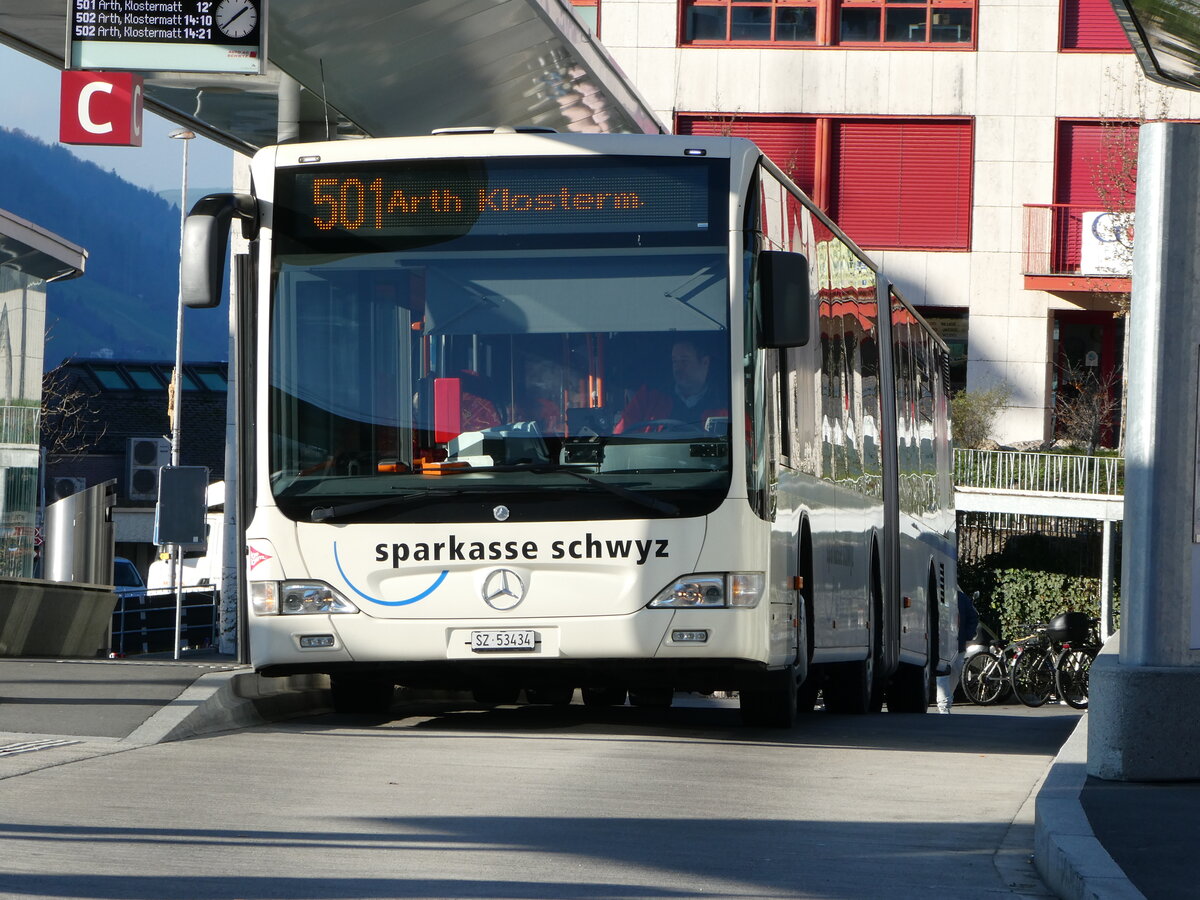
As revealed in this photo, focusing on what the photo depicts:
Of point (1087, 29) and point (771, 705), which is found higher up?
point (1087, 29)

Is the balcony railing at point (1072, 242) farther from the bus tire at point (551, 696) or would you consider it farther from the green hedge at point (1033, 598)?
the bus tire at point (551, 696)

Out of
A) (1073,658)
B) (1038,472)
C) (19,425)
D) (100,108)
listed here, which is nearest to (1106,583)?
(1038,472)

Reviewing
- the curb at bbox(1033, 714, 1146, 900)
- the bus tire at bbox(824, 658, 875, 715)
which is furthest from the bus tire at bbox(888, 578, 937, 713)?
the curb at bbox(1033, 714, 1146, 900)

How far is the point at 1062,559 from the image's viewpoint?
1805 inches

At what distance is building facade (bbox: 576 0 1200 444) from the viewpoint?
48.0 meters

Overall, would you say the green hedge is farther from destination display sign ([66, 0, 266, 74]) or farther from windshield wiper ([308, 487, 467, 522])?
windshield wiper ([308, 487, 467, 522])

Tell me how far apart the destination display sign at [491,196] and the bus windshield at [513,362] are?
0.06 ft

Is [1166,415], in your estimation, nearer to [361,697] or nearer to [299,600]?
[299,600]

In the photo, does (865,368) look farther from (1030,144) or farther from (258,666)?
(1030,144)

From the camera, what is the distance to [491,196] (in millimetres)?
11492

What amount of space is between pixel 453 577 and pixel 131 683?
3.01 meters

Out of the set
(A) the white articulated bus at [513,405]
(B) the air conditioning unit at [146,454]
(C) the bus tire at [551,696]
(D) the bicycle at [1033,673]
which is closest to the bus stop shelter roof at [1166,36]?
(A) the white articulated bus at [513,405]

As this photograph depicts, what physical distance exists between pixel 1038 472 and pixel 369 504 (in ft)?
116

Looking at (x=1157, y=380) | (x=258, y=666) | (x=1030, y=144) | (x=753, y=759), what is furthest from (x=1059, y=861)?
(x=1030, y=144)
